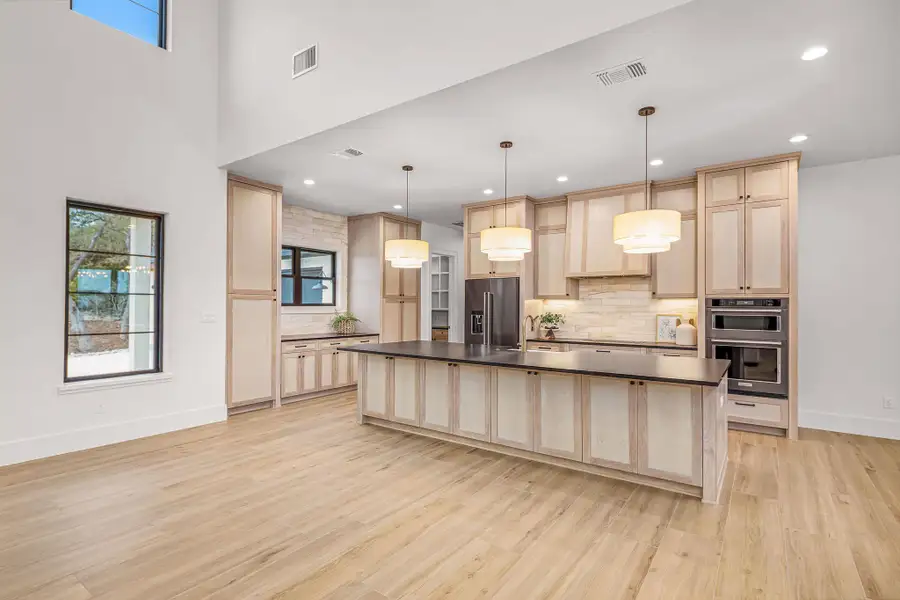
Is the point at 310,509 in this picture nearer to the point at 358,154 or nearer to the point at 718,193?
the point at 358,154

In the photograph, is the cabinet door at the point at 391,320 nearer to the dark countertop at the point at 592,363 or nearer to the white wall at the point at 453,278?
the white wall at the point at 453,278

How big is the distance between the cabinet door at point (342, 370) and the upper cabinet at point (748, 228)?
476 centimetres

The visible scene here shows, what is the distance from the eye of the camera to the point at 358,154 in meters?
4.64

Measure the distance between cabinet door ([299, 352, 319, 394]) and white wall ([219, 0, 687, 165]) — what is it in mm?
2648

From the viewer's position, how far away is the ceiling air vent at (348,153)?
14.9 ft

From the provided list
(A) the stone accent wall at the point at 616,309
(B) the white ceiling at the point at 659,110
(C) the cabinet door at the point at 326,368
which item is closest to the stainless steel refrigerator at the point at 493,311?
(A) the stone accent wall at the point at 616,309

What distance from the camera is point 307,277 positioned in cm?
711

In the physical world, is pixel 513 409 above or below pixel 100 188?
below

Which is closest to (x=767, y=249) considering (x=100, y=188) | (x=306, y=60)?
(x=306, y=60)

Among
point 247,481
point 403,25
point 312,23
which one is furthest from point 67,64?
point 247,481

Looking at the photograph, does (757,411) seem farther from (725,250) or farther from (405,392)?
(405,392)

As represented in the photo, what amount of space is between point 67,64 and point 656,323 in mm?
6514

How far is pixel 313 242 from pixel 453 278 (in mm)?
3066

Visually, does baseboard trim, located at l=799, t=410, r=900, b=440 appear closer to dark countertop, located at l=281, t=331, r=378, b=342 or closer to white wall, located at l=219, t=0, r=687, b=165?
white wall, located at l=219, t=0, r=687, b=165
